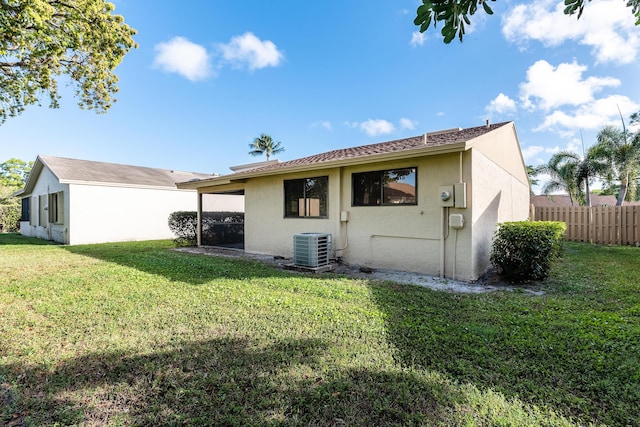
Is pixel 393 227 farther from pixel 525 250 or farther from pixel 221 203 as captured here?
pixel 221 203

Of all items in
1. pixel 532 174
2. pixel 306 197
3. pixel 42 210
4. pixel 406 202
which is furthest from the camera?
pixel 532 174

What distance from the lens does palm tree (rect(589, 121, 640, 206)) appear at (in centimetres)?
1434

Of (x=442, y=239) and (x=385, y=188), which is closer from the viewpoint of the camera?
(x=442, y=239)

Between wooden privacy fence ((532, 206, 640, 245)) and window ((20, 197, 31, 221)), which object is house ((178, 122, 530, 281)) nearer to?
wooden privacy fence ((532, 206, 640, 245))

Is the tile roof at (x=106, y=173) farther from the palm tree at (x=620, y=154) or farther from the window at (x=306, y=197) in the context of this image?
the palm tree at (x=620, y=154)

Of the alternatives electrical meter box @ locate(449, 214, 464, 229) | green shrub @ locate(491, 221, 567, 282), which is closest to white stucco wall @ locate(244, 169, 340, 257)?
electrical meter box @ locate(449, 214, 464, 229)

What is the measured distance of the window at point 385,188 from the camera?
22.2 ft

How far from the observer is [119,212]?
1432 centimetres

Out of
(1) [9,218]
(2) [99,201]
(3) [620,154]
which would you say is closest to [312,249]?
(2) [99,201]

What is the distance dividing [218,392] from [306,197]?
6610mm

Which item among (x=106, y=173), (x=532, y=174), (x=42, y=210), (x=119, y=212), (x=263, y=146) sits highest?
(x=263, y=146)

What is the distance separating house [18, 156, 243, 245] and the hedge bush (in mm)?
3138

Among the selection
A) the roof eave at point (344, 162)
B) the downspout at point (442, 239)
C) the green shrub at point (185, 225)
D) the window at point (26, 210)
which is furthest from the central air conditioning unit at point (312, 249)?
the window at point (26, 210)

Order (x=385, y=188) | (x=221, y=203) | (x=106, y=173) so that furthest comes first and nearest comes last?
(x=221, y=203) → (x=106, y=173) → (x=385, y=188)
